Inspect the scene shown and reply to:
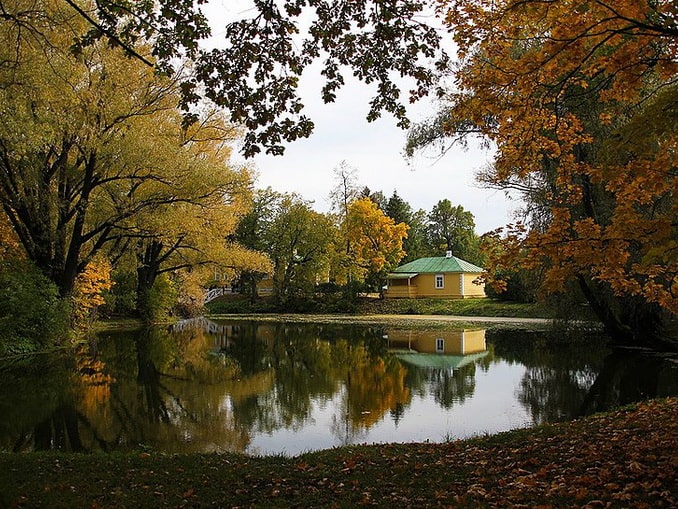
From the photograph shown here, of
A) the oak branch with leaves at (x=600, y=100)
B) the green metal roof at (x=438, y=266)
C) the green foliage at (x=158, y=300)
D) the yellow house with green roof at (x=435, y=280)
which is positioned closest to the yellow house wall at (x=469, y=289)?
the yellow house with green roof at (x=435, y=280)

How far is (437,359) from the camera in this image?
59.0 feet

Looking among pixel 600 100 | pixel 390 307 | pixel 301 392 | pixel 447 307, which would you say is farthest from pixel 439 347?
pixel 390 307

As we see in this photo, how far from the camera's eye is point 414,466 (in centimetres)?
600

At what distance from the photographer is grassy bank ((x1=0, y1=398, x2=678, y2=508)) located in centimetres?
463

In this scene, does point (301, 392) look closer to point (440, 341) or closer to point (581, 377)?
point (581, 377)

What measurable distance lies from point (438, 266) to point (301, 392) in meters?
35.8

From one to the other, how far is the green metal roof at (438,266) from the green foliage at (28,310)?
32.0m

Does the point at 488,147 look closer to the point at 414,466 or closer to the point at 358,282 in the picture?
the point at 414,466

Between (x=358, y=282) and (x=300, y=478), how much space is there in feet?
125

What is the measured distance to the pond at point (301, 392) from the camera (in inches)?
354

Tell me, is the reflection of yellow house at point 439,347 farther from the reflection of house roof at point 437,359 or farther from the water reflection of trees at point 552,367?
the water reflection of trees at point 552,367

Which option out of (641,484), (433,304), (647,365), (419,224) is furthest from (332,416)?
(419,224)

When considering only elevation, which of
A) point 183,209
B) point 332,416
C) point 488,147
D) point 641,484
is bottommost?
point 332,416

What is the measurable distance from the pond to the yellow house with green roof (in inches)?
946
